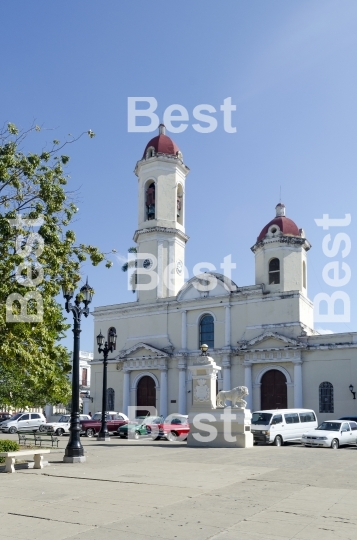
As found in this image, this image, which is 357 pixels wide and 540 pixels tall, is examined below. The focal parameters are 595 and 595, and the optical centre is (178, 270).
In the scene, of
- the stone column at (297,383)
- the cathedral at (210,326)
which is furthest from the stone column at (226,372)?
the stone column at (297,383)

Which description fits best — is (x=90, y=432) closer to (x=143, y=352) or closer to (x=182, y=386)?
(x=182, y=386)

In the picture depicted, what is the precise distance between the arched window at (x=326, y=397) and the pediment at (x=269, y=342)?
2.85 meters

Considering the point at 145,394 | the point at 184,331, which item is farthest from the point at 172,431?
the point at 145,394

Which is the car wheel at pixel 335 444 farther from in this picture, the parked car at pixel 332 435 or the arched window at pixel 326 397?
the arched window at pixel 326 397

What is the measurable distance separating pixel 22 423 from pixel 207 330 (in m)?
13.9

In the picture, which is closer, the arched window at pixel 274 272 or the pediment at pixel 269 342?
the pediment at pixel 269 342

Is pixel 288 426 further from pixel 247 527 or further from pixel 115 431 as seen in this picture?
pixel 247 527

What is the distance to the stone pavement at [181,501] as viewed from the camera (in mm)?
7859

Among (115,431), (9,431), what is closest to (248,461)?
(115,431)

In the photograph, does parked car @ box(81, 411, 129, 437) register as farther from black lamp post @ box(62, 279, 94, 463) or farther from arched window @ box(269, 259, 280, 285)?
black lamp post @ box(62, 279, 94, 463)

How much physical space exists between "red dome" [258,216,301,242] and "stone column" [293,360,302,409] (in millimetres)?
9447

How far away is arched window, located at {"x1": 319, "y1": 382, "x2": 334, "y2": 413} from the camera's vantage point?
119 feet

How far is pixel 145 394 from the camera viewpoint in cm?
4369

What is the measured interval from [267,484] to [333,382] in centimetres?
2520
